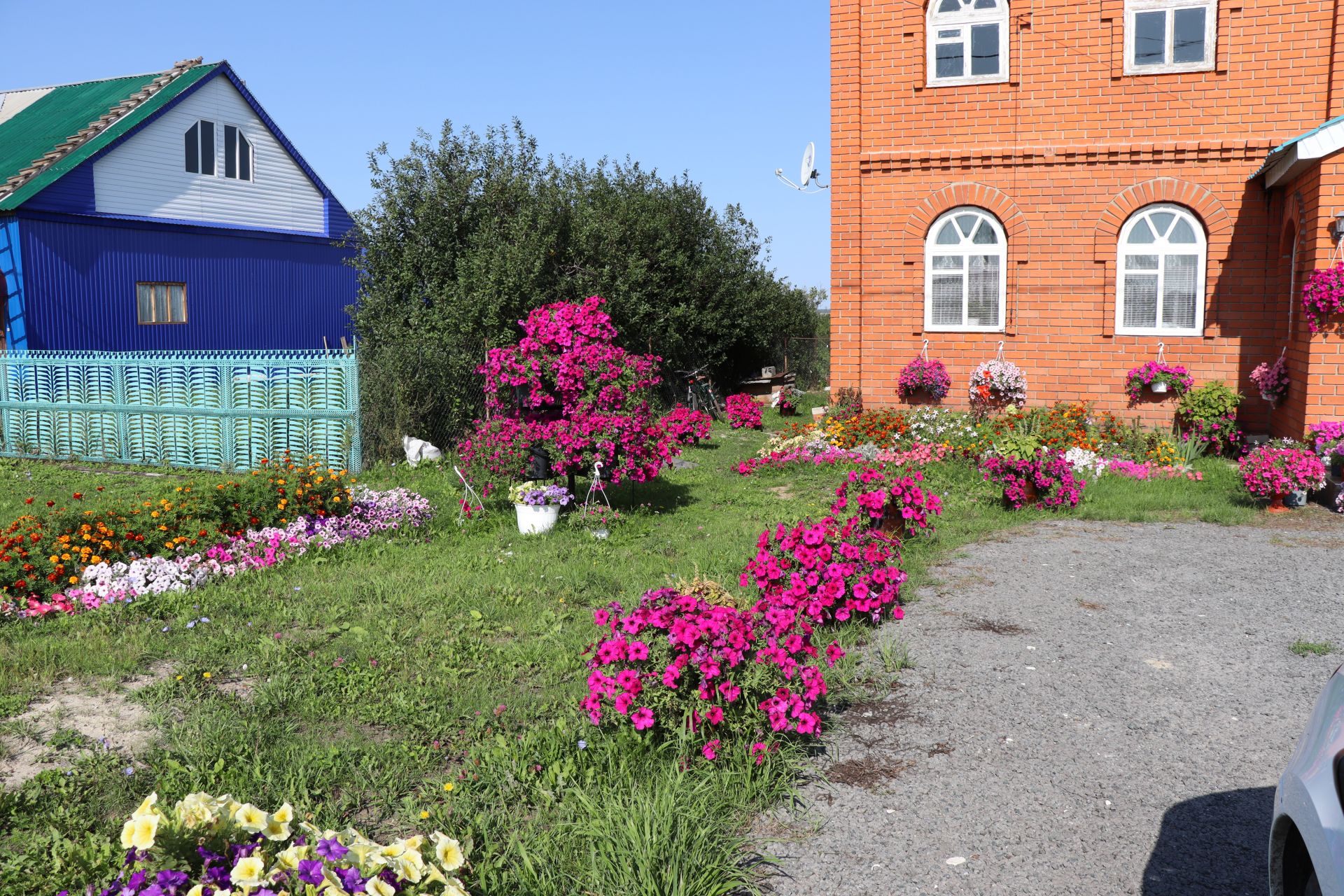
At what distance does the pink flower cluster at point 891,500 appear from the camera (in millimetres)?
8281

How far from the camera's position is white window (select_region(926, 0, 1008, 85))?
45.4 ft

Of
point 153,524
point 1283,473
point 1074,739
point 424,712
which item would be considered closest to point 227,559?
point 153,524

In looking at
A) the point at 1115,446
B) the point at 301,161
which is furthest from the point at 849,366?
the point at 301,161

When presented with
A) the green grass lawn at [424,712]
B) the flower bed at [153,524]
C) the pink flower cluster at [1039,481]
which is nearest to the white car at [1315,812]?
the green grass lawn at [424,712]

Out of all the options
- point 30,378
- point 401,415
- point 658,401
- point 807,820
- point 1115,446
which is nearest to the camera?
point 807,820

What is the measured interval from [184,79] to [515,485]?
1818 cm

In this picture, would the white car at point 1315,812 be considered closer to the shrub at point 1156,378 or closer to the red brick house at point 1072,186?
the red brick house at point 1072,186

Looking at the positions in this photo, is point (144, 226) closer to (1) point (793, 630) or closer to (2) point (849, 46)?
(2) point (849, 46)

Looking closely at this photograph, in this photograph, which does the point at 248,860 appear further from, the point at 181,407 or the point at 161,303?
the point at 161,303

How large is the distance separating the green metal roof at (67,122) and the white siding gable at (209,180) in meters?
0.32

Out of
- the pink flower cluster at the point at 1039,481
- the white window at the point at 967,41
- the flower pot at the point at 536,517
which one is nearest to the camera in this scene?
the flower pot at the point at 536,517

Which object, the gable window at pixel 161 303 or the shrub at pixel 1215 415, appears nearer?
the shrub at pixel 1215 415

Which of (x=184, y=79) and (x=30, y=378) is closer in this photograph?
(x=30, y=378)

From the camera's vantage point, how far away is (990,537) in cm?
916
